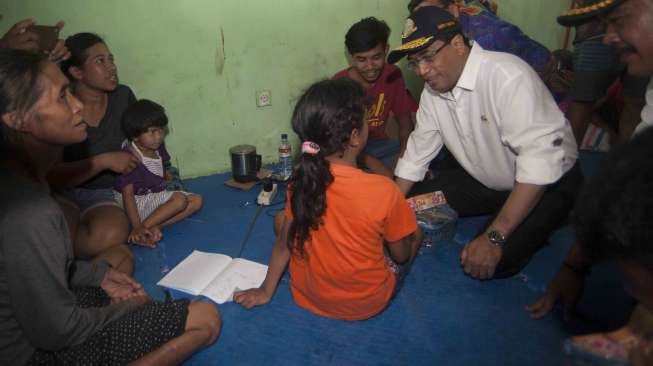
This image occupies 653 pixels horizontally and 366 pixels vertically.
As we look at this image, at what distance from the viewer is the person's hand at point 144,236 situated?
212cm

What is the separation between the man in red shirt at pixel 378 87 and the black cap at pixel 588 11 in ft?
3.83

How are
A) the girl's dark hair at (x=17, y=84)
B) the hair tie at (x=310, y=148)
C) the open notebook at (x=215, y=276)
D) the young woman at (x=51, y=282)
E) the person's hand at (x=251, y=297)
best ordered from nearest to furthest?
the young woman at (x=51, y=282) < the girl's dark hair at (x=17, y=84) < the hair tie at (x=310, y=148) < the person's hand at (x=251, y=297) < the open notebook at (x=215, y=276)

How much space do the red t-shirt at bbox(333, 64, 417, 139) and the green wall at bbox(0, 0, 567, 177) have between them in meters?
0.46

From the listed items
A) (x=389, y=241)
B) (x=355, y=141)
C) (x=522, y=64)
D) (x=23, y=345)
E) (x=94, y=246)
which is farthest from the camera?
(x=94, y=246)

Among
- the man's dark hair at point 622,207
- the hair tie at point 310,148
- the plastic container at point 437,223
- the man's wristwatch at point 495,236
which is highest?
the man's dark hair at point 622,207

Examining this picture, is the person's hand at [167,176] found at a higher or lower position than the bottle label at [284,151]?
lower

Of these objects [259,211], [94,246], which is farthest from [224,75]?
[94,246]

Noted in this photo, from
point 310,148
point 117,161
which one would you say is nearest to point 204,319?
point 310,148

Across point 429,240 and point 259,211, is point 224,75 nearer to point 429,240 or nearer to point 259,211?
point 259,211

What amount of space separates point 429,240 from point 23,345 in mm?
1617

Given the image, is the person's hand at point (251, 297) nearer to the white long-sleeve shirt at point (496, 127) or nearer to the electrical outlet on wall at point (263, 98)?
the white long-sleeve shirt at point (496, 127)

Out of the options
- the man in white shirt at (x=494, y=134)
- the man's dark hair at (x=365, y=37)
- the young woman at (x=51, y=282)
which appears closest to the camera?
the young woman at (x=51, y=282)

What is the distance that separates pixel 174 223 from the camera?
7.73 feet

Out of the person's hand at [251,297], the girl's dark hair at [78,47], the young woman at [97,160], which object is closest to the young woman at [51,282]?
the person's hand at [251,297]
